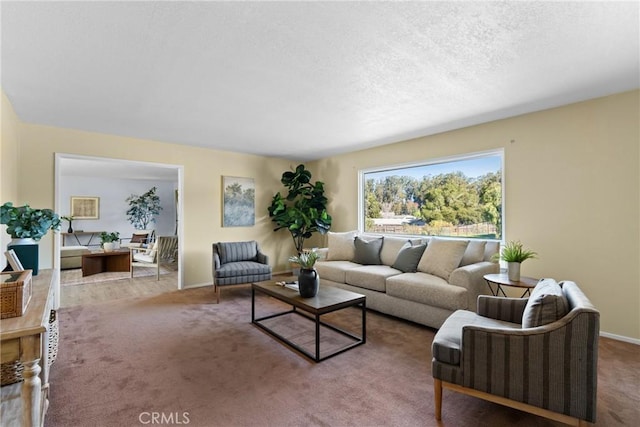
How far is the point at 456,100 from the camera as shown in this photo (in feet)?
10.1

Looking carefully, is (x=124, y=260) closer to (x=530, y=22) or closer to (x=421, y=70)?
(x=421, y=70)

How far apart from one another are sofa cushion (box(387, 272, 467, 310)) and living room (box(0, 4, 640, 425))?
771mm

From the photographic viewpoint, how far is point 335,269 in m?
4.34

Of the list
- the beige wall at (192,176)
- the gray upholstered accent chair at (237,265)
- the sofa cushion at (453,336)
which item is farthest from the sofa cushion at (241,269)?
the sofa cushion at (453,336)

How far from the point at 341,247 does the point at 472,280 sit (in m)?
2.14

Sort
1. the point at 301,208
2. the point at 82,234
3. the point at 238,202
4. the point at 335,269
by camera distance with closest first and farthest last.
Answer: the point at 335,269 → the point at 238,202 → the point at 301,208 → the point at 82,234

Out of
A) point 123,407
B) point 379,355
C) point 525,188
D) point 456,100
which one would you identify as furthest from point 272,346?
point 525,188

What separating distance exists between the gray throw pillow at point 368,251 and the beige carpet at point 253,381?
4.08 ft

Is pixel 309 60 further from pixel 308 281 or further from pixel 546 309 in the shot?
pixel 546 309

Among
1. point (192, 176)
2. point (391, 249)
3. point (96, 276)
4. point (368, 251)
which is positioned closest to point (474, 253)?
point (391, 249)

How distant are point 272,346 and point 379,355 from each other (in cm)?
98

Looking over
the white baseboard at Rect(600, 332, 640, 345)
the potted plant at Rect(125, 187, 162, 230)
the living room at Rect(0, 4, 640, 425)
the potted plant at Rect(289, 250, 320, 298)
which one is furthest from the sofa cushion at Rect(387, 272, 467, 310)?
the potted plant at Rect(125, 187, 162, 230)

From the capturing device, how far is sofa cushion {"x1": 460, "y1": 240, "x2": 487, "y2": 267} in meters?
3.60

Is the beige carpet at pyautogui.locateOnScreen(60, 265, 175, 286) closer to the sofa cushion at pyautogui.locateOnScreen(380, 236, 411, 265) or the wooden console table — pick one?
the wooden console table
